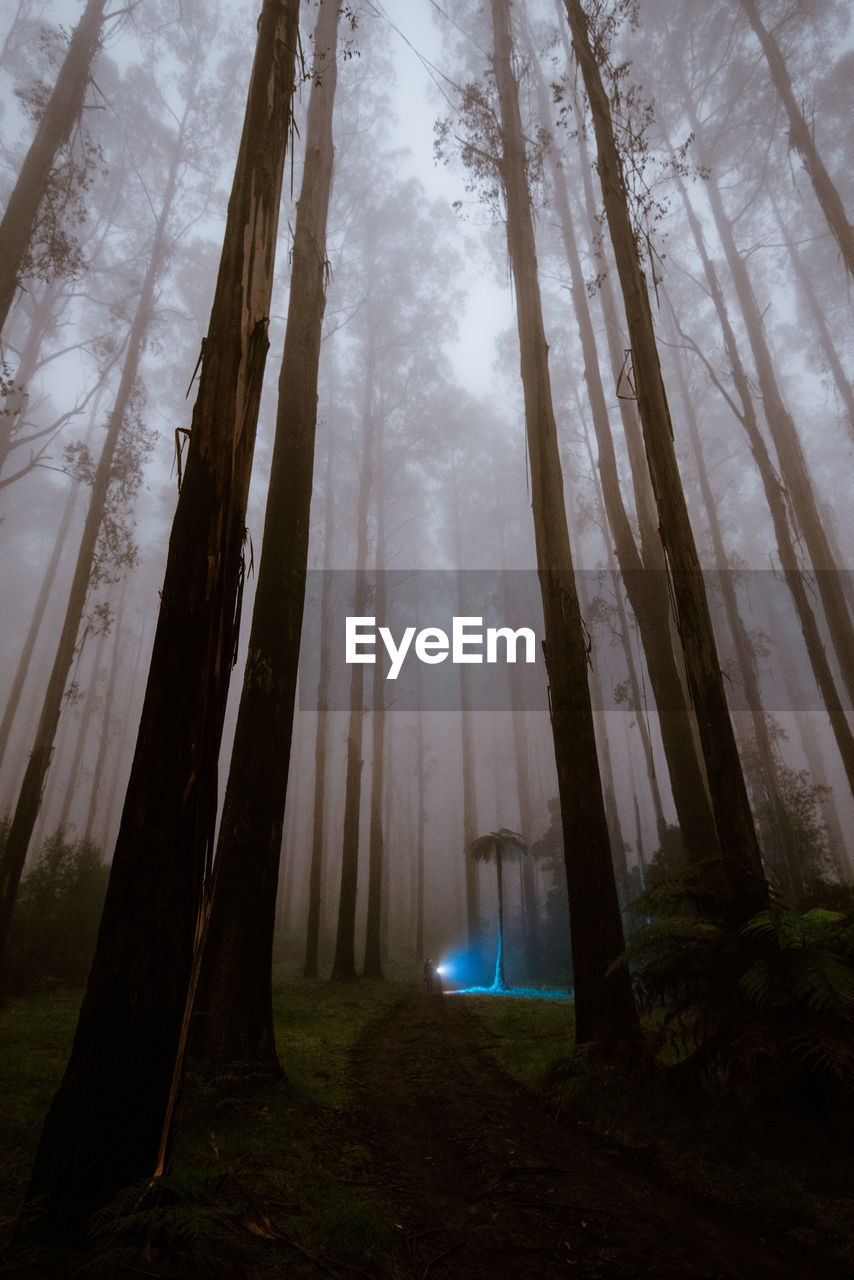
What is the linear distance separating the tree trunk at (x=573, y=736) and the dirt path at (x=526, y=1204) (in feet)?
3.13

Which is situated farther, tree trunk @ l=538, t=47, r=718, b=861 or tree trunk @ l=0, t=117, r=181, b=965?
tree trunk @ l=0, t=117, r=181, b=965

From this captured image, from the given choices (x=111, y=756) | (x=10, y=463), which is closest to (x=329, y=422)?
(x=10, y=463)

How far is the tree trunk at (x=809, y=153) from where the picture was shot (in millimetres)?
10836

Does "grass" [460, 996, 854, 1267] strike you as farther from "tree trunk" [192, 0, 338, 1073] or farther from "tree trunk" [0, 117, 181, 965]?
"tree trunk" [0, 117, 181, 965]

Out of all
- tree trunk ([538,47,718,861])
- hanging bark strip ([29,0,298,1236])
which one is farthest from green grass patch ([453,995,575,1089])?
hanging bark strip ([29,0,298,1236])

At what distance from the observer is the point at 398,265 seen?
Answer: 23.0 m

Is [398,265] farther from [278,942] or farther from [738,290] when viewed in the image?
[278,942]

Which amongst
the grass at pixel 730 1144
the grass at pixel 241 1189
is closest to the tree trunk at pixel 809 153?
the grass at pixel 730 1144

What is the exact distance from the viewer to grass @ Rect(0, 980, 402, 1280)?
1.58 meters

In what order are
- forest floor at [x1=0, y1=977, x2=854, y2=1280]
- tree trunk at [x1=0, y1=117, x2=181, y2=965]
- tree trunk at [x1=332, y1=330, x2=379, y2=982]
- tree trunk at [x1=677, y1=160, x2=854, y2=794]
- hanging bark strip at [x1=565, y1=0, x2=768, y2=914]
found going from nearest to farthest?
forest floor at [x1=0, y1=977, x2=854, y2=1280]
hanging bark strip at [x1=565, y1=0, x2=768, y2=914]
tree trunk at [x1=0, y1=117, x2=181, y2=965]
tree trunk at [x1=677, y1=160, x2=854, y2=794]
tree trunk at [x1=332, y1=330, x2=379, y2=982]

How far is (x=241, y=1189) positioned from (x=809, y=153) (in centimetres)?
1786

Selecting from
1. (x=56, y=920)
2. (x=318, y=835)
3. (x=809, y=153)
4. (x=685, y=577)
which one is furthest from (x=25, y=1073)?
(x=809, y=153)

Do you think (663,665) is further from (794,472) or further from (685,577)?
(794,472)

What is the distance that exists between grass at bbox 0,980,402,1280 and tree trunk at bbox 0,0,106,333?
7.67 metres
